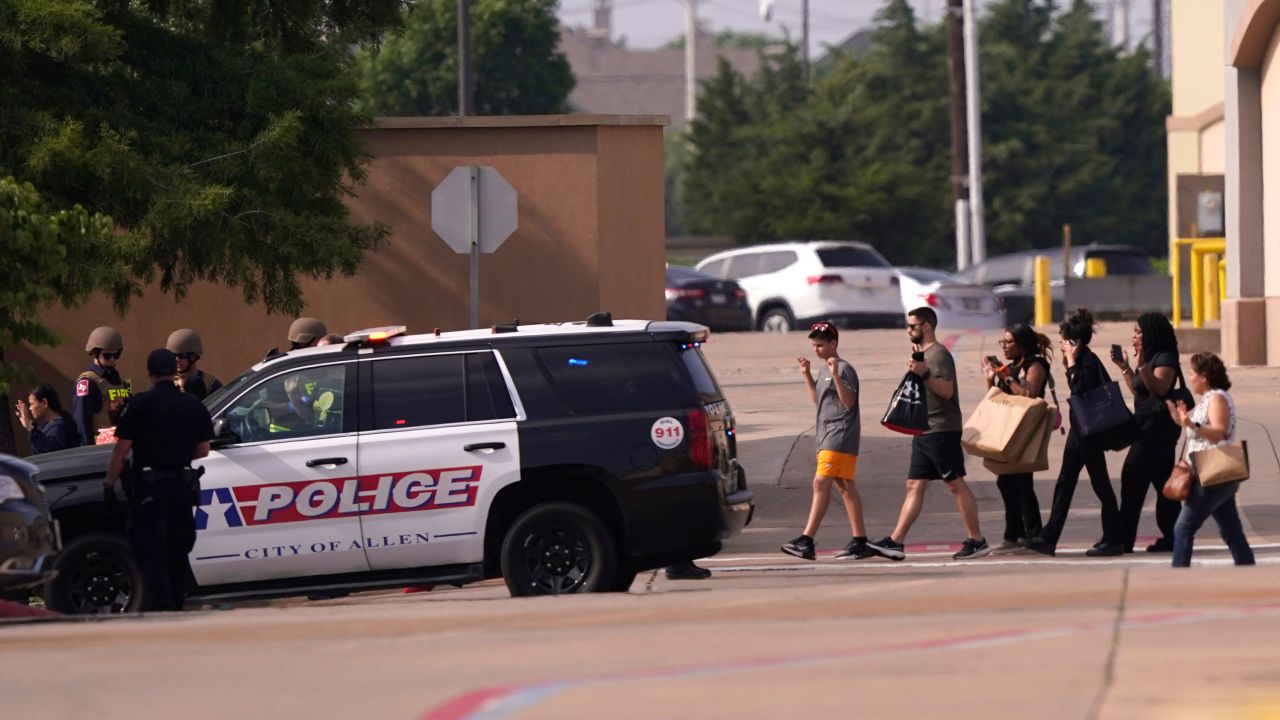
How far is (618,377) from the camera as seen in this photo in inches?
410

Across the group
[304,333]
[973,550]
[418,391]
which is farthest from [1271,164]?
[418,391]

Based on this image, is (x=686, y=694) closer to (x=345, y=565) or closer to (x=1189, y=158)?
(x=345, y=565)

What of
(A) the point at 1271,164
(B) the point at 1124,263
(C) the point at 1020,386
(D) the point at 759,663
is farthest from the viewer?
(B) the point at 1124,263

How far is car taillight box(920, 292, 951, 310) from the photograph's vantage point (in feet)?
99.5

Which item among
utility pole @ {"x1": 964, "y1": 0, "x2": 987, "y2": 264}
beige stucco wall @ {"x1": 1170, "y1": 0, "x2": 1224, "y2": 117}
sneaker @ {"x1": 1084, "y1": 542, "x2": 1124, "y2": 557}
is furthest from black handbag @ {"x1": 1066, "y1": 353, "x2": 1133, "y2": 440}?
utility pole @ {"x1": 964, "y1": 0, "x2": 987, "y2": 264}

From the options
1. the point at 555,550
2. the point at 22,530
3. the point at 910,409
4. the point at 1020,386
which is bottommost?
the point at 555,550

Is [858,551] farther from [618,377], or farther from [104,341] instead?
[104,341]

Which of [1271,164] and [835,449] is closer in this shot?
[835,449]

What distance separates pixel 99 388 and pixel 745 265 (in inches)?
892

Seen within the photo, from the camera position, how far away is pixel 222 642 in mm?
8836

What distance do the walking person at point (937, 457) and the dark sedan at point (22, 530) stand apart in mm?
5328

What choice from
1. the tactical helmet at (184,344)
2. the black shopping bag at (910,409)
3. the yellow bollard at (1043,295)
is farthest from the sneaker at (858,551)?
the yellow bollard at (1043,295)

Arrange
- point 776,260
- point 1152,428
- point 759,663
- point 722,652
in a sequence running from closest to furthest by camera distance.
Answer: point 759,663, point 722,652, point 1152,428, point 776,260

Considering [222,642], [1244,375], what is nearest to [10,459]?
[222,642]
